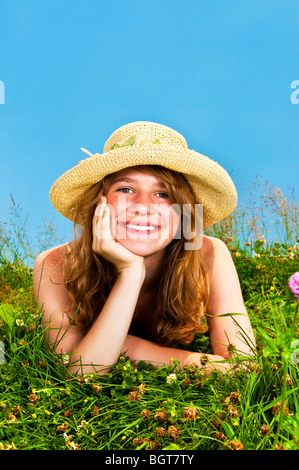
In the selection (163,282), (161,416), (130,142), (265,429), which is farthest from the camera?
(163,282)

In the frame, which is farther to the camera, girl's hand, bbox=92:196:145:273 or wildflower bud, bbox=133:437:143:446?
girl's hand, bbox=92:196:145:273

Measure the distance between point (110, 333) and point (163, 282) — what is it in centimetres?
92

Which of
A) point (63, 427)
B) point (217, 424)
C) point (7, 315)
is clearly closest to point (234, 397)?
point (217, 424)

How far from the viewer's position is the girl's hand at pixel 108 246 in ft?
11.4

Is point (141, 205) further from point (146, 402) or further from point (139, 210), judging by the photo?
point (146, 402)

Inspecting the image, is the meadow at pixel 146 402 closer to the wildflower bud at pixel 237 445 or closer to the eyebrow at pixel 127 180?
the wildflower bud at pixel 237 445

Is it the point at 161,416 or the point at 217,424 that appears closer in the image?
the point at 217,424

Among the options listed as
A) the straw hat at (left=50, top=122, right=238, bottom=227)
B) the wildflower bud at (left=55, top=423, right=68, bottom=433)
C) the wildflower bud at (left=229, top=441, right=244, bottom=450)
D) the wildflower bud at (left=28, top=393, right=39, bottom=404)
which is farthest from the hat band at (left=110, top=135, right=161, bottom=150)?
the wildflower bud at (left=229, top=441, right=244, bottom=450)

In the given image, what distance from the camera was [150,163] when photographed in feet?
11.4

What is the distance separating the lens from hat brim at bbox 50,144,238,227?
3459 millimetres

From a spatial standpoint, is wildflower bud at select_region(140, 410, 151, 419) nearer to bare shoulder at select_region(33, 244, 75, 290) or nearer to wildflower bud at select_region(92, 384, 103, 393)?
wildflower bud at select_region(92, 384, 103, 393)

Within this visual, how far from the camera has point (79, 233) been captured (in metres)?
3.97

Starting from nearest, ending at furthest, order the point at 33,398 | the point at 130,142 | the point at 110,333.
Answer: the point at 33,398
the point at 110,333
the point at 130,142
